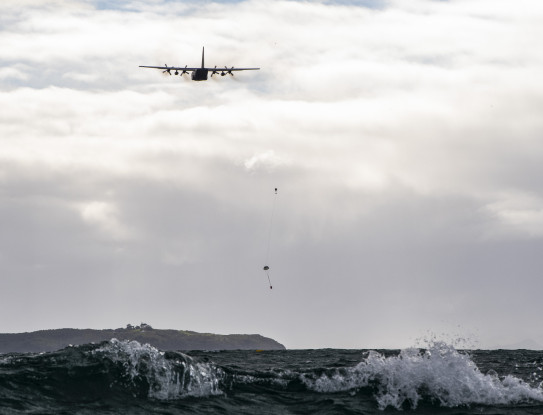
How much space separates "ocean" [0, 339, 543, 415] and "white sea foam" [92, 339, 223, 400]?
0.15 ft

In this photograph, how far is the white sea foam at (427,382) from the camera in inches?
1359

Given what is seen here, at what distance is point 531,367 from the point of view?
58531 millimetres

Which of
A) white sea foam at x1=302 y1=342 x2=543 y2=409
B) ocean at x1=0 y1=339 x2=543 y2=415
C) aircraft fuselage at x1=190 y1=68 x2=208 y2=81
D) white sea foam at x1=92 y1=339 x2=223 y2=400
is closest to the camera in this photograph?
ocean at x1=0 y1=339 x2=543 y2=415

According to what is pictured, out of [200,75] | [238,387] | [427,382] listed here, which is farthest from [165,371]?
[200,75]

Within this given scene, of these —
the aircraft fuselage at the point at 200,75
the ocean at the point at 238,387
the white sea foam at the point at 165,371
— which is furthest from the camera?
the aircraft fuselage at the point at 200,75

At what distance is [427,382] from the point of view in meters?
35.6

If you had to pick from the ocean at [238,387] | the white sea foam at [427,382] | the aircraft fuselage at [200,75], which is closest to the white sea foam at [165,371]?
the ocean at [238,387]

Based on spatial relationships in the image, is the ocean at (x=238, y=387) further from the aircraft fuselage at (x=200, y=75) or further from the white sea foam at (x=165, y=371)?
the aircraft fuselage at (x=200, y=75)

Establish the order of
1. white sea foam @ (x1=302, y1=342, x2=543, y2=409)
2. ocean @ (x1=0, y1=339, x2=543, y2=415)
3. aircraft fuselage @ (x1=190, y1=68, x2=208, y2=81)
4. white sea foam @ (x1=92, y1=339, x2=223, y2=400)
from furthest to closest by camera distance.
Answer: aircraft fuselage @ (x1=190, y1=68, x2=208, y2=81) < white sea foam @ (x1=302, y1=342, x2=543, y2=409) < white sea foam @ (x1=92, y1=339, x2=223, y2=400) < ocean @ (x1=0, y1=339, x2=543, y2=415)

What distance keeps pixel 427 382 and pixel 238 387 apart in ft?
29.3

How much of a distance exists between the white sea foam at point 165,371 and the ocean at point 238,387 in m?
0.05

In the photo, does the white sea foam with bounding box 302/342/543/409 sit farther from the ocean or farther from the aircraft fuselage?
the aircraft fuselage

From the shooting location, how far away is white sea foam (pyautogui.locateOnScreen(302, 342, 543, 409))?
3453cm

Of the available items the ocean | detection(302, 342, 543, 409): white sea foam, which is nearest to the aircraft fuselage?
the ocean
